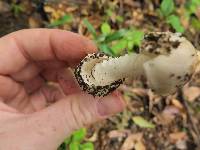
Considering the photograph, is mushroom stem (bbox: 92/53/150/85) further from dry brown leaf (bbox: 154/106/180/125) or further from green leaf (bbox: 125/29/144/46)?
dry brown leaf (bbox: 154/106/180/125)

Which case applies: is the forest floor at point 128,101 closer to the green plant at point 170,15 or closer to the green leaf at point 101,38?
the green plant at point 170,15

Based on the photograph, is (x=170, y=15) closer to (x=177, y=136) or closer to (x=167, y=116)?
(x=167, y=116)

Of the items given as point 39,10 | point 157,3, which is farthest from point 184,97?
point 39,10

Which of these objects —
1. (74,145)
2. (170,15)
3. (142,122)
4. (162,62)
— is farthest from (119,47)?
(162,62)

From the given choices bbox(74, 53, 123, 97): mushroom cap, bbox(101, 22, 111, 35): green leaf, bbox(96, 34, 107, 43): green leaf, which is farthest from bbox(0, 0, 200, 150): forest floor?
bbox(74, 53, 123, 97): mushroom cap

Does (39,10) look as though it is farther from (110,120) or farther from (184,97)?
(184,97)

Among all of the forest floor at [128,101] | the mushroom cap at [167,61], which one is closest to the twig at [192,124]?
the forest floor at [128,101]
